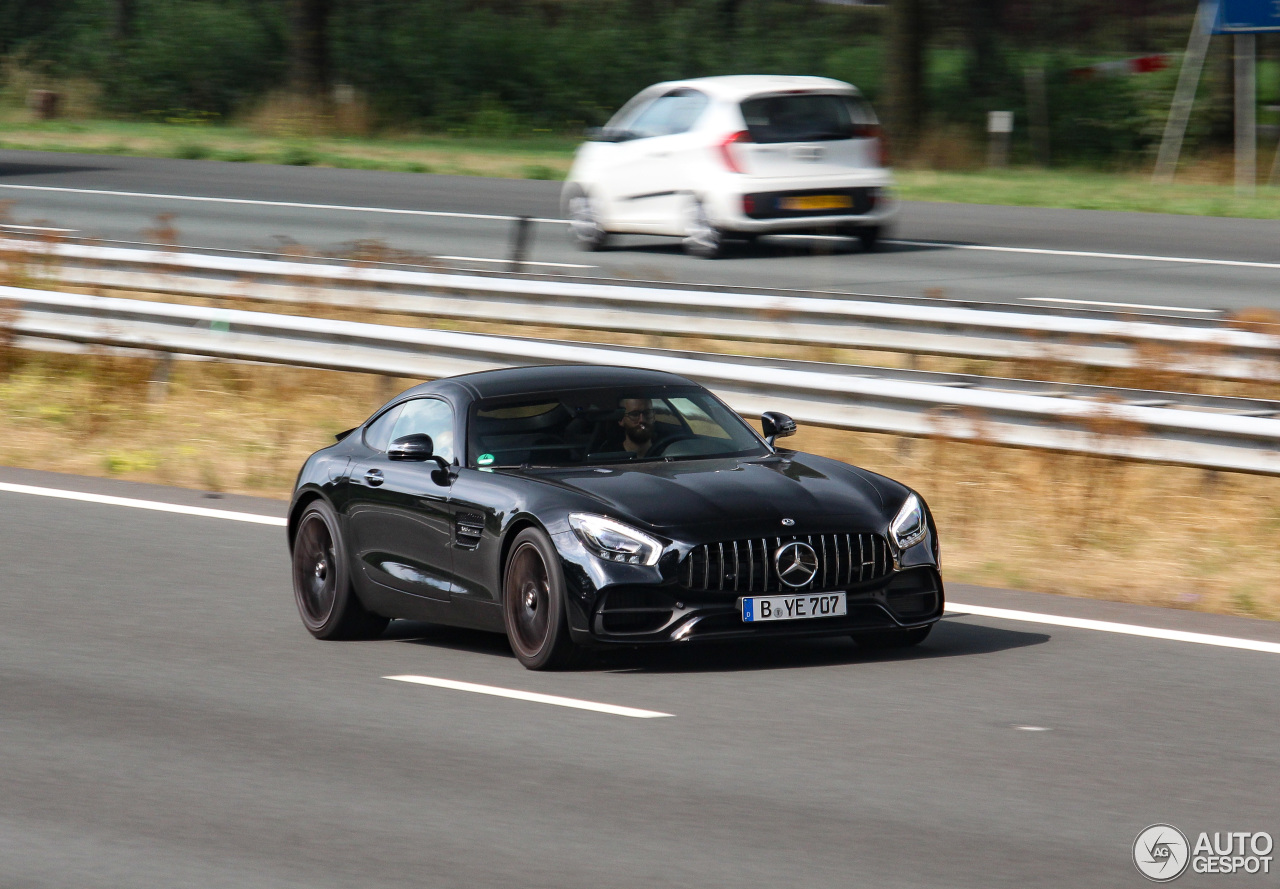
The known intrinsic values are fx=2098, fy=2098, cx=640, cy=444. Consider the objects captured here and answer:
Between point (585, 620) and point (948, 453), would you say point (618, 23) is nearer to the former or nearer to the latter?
point (948, 453)

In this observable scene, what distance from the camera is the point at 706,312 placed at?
14844 mm

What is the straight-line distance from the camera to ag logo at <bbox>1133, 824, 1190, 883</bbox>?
5488 mm

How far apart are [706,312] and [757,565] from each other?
694 cm

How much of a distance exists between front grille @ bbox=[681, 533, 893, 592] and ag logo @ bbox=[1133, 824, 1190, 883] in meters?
2.39

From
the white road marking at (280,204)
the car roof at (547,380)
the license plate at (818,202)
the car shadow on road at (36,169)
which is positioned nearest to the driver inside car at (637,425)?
the car roof at (547,380)

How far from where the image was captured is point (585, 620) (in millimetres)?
8008

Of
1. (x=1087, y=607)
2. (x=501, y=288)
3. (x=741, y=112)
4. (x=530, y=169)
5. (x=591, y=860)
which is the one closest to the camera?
(x=591, y=860)

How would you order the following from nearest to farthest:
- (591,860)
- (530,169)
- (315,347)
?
(591,860) → (315,347) → (530,169)

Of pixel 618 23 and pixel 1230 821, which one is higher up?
pixel 618 23

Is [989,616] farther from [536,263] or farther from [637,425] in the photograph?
[536,263]

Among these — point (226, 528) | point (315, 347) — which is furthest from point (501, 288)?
point (226, 528)

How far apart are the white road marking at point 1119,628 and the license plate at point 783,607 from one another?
1.59m

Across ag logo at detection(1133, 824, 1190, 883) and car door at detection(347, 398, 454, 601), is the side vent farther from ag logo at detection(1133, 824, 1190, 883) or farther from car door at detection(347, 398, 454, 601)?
ag logo at detection(1133, 824, 1190, 883)

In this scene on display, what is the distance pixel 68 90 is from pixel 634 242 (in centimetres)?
2541
